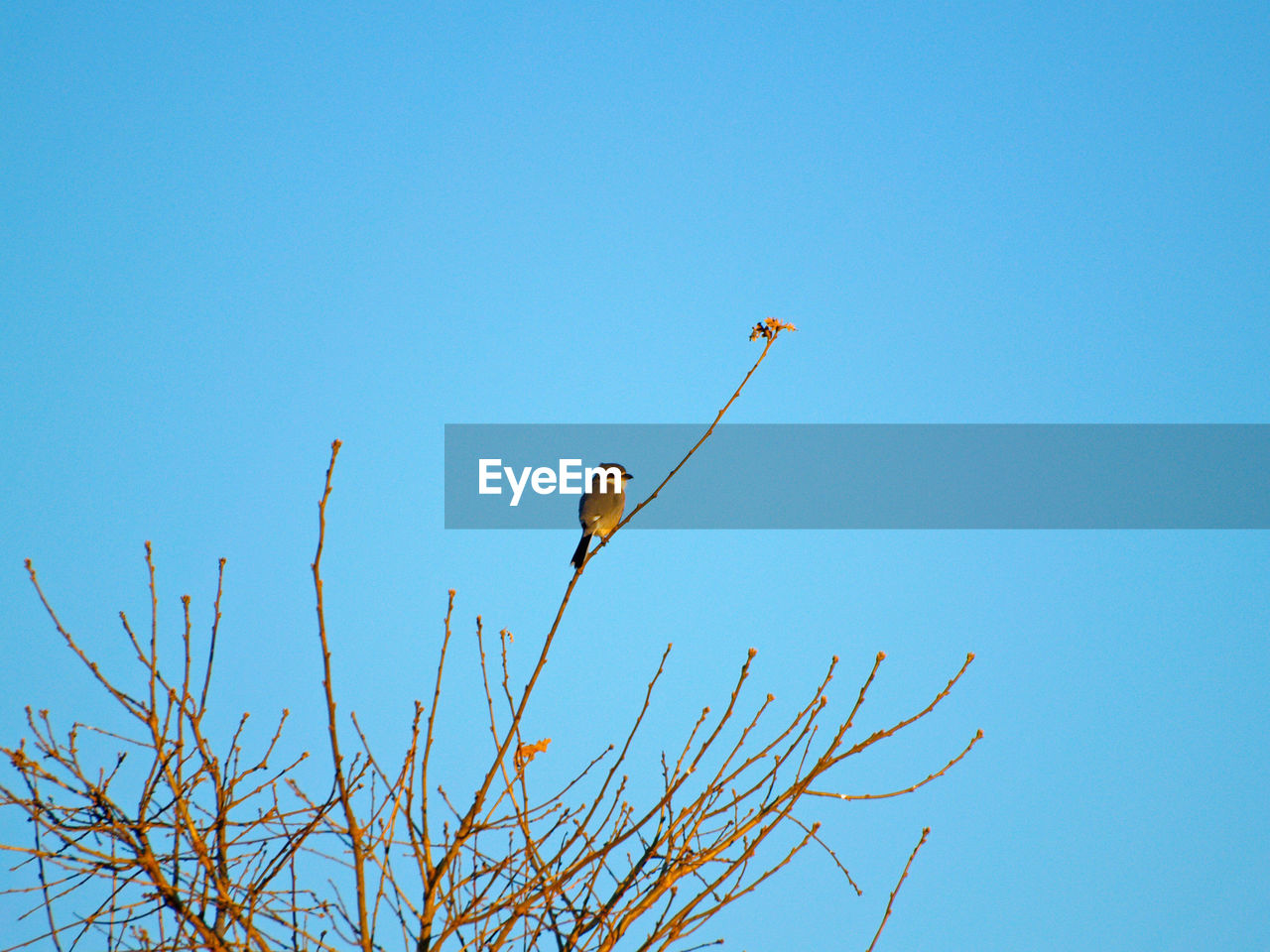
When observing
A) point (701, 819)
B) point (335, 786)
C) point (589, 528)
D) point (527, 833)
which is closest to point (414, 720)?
point (335, 786)

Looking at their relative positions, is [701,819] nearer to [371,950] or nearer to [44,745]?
[371,950]

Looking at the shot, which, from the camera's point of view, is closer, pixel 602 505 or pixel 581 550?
pixel 581 550

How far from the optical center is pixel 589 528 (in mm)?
8555

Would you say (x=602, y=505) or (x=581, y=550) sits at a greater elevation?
(x=602, y=505)

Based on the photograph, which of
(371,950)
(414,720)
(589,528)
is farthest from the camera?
(589,528)

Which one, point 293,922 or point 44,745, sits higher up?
point 44,745

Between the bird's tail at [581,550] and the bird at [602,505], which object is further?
the bird at [602,505]

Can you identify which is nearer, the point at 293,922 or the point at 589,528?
the point at 293,922

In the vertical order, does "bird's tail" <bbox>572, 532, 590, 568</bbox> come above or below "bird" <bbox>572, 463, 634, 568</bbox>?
below

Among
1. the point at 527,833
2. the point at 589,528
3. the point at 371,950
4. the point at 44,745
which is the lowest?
the point at 371,950

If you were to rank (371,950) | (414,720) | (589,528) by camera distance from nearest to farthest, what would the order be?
1. (371,950)
2. (414,720)
3. (589,528)

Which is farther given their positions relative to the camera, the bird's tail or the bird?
the bird

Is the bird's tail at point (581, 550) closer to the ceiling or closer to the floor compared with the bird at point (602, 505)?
closer to the floor

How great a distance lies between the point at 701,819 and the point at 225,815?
1.25 metres
